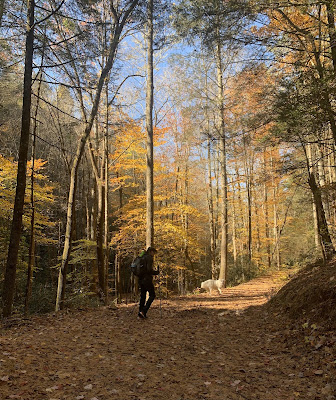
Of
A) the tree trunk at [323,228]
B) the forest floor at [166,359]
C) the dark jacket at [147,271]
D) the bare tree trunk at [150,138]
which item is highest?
the bare tree trunk at [150,138]

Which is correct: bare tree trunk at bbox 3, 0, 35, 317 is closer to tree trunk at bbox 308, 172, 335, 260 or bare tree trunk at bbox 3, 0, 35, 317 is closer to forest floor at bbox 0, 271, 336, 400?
forest floor at bbox 0, 271, 336, 400

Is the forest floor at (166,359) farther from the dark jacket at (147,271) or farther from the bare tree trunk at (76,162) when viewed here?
the bare tree trunk at (76,162)

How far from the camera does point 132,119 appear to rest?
502 inches

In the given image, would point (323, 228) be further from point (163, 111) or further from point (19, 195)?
point (163, 111)

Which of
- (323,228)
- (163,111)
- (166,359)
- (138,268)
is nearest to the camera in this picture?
(166,359)

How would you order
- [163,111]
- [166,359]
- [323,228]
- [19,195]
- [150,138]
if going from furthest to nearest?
[163,111]
[150,138]
[323,228]
[19,195]
[166,359]

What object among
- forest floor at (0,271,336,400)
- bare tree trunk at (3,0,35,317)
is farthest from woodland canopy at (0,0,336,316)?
forest floor at (0,271,336,400)

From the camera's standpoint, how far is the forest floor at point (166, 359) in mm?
3070

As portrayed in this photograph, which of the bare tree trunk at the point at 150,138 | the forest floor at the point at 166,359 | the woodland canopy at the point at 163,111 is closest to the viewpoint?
the forest floor at the point at 166,359

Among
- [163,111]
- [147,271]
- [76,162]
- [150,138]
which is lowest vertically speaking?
[147,271]

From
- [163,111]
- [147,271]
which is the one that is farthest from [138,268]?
[163,111]

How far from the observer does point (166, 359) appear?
164 inches

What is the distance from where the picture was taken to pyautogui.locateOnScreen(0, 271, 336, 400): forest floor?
307 centimetres

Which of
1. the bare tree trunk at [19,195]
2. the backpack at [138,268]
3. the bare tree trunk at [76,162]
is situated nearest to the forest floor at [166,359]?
the bare tree trunk at [19,195]
